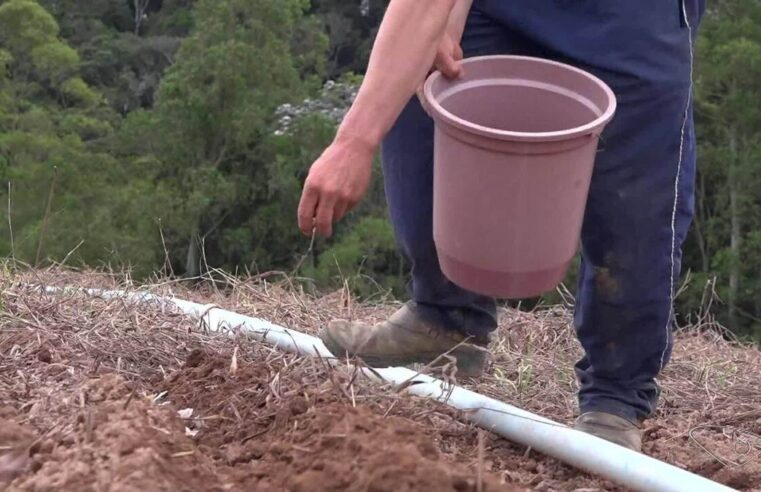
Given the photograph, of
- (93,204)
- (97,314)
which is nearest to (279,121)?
(93,204)

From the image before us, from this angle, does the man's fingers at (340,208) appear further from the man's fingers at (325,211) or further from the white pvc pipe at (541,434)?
the white pvc pipe at (541,434)

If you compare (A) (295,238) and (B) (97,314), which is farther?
(A) (295,238)

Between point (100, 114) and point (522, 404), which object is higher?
point (522, 404)

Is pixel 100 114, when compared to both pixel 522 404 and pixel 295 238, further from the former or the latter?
pixel 522 404

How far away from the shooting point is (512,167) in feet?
7.39

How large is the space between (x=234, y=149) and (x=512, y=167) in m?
19.4

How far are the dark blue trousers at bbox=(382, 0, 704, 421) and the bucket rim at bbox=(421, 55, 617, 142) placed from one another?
0.26 feet

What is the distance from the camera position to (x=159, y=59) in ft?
86.6

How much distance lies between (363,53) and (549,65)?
23551 millimetres

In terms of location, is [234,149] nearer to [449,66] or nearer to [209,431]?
[449,66]

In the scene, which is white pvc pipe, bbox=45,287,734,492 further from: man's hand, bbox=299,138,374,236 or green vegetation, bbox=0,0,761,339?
green vegetation, bbox=0,0,761,339

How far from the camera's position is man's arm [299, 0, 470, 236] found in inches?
84.2

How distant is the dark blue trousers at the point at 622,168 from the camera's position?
246 centimetres

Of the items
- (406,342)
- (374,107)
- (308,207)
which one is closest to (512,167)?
(374,107)
